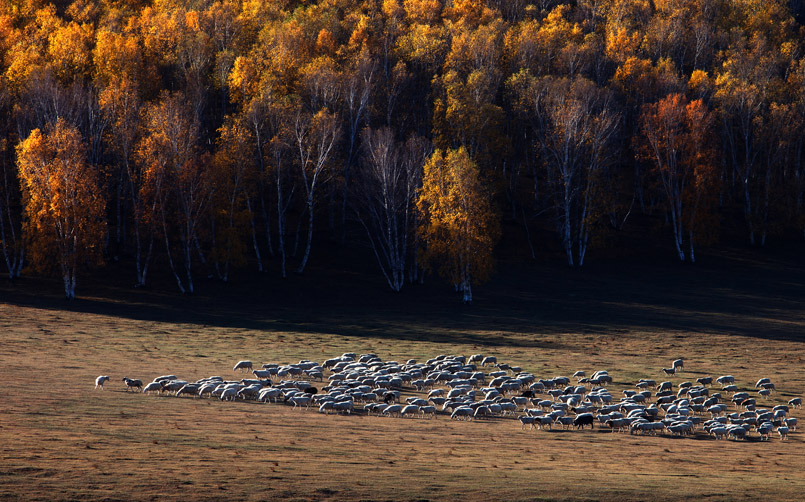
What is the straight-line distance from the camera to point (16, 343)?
45.0m

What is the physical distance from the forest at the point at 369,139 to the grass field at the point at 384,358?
5.05 metres

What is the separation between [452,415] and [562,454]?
23.5 ft

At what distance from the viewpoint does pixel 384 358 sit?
151ft

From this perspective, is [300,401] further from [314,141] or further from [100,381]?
[314,141]

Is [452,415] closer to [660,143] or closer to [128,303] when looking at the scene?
[128,303]

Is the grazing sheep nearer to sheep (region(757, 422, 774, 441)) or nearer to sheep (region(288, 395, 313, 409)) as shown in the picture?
sheep (region(757, 422, 774, 441))

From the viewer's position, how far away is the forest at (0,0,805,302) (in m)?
68.6

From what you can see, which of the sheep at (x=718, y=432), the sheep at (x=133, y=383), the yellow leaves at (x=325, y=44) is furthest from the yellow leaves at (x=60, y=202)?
the sheep at (x=718, y=432)

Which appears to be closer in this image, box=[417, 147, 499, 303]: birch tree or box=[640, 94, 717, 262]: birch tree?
box=[417, 147, 499, 303]: birch tree

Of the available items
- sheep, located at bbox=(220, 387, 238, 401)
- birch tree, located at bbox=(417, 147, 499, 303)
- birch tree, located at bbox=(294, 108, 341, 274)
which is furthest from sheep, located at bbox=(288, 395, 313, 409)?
birch tree, located at bbox=(294, 108, 341, 274)

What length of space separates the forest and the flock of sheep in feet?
95.3

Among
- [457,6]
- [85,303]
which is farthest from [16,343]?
[457,6]

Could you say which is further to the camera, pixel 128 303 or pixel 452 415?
pixel 128 303

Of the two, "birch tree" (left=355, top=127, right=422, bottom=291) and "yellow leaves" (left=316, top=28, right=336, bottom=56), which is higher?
"yellow leaves" (left=316, top=28, right=336, bottom=56)
